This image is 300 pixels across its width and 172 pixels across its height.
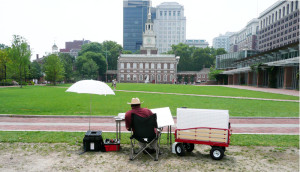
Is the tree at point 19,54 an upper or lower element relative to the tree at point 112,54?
lower

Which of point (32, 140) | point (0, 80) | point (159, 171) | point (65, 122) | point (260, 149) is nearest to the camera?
point (159, 171)

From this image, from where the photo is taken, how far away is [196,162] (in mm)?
4934

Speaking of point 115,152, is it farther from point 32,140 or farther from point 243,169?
point 243,169

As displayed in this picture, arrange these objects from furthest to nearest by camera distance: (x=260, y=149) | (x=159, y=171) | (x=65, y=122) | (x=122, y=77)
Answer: (x=122, y=77) → (x=65, y=122) → (x=260, y=149) → (x=159, y=171)

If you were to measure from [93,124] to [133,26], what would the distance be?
15662cm

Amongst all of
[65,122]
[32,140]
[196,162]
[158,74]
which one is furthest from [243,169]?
[158,74]

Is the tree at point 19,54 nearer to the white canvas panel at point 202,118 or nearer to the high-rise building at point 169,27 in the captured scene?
Result: the white canvas panel at point 202,118

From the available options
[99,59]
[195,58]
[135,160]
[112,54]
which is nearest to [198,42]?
[195,58]

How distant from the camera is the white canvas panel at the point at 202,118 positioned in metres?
5.21

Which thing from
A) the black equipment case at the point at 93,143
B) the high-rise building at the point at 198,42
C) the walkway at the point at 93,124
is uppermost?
the high-rise building at the point at 198,42

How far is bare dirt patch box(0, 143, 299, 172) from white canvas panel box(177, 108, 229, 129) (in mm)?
764

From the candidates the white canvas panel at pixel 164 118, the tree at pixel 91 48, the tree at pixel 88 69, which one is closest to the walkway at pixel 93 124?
the white canvas panel at pixel 164 118

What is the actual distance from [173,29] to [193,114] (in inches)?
6728

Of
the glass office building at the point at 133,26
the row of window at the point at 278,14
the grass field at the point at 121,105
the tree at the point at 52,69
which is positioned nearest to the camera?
the grass field at the point at 121,105
